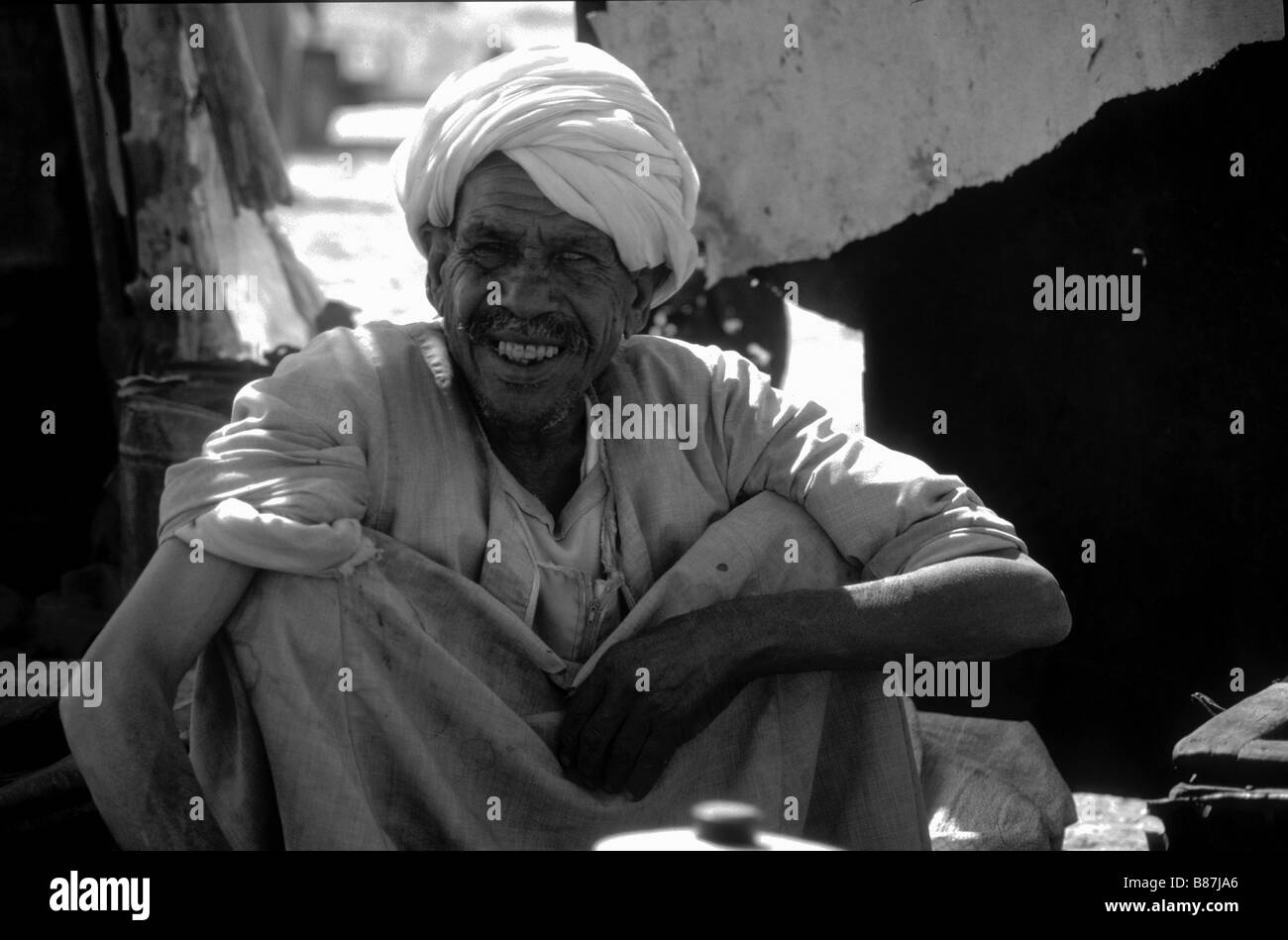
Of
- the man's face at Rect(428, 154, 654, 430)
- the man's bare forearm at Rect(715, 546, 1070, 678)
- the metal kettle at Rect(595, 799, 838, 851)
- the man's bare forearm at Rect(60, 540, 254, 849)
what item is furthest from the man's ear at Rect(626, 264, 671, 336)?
the metal kettle at Rect(595, 799, 838, 851)

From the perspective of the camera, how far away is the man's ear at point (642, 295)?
3.17 metres

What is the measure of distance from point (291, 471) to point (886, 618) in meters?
1.00

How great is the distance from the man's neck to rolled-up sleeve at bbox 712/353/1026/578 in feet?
0.89

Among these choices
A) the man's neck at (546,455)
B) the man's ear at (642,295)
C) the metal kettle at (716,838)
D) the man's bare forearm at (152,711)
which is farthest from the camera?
the man's ear at (642,295)

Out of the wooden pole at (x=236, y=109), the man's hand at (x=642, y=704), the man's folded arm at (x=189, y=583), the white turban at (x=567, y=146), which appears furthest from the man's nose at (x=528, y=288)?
the wooden pole at (x=236, y=109)

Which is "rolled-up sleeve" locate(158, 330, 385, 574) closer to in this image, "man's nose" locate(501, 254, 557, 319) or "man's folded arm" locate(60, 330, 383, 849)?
"man's folded arm" locate(60, 330, 383, 849)

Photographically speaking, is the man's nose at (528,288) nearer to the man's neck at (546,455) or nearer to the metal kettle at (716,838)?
the man's neck at (546,455)

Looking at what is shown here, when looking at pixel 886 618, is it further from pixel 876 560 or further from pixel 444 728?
pixel 444 728

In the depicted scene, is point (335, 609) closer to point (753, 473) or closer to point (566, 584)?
point (566, 584)

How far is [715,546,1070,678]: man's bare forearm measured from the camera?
2.84 metres

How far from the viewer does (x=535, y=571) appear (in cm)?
289

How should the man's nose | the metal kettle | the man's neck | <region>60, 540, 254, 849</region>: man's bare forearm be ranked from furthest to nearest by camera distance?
the man's neck
the man's nose
<region>60, 540, 254, 849</region>: man's bare forearm
the metal kettle

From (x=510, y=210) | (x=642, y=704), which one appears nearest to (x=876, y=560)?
(x=642, y=704)
